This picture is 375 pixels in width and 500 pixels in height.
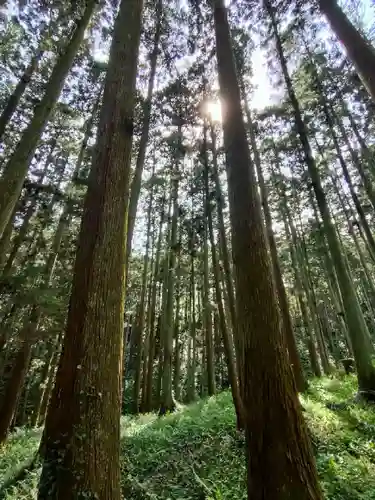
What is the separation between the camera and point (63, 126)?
46.1 ft

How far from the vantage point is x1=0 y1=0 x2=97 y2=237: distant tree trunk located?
629cm

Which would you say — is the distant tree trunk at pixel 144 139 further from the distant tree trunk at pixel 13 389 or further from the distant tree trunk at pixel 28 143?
the distant tree trunk at pixel 13 389

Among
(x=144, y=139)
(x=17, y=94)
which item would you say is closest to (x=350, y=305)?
(x=144, y=139)

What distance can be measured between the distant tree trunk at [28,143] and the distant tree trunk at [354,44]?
20.5 ft

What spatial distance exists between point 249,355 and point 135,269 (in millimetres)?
22116

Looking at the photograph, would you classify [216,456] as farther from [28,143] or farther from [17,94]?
[17,94]

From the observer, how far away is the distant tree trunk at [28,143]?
20.6ft

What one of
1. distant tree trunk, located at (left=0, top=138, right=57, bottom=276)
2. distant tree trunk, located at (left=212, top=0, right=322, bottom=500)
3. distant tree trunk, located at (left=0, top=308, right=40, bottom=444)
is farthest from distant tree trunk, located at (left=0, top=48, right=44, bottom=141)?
distant tree trunk, located at (left=212, top=0, right=322, bottom=500)

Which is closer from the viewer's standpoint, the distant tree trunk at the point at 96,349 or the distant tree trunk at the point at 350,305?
the distant tree trunk at the point at 96,349

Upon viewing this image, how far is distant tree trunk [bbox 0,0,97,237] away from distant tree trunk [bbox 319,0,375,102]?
6.24 metres

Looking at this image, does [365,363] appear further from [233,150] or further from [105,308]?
[105,308]

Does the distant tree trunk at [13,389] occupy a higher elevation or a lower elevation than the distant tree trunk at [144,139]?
lower

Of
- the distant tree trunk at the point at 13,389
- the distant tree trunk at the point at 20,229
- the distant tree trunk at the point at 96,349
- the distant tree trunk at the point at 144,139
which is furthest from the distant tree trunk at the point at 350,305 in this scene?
the distant tree trunk at the point at 13,389

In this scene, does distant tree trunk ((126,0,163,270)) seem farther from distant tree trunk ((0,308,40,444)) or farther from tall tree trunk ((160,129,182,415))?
distant tree trunk ((0,308,40,444))
